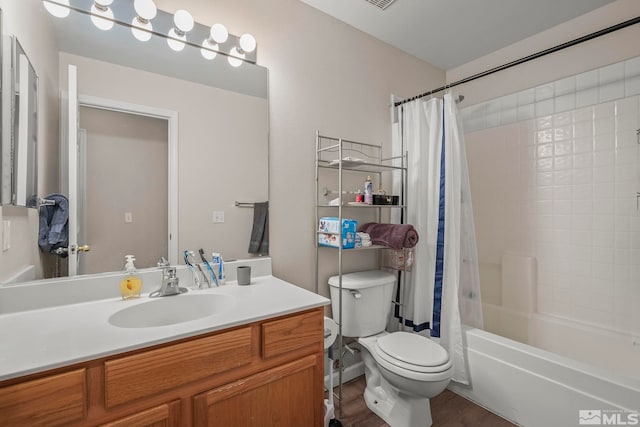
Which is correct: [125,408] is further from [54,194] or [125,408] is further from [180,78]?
[180,78]

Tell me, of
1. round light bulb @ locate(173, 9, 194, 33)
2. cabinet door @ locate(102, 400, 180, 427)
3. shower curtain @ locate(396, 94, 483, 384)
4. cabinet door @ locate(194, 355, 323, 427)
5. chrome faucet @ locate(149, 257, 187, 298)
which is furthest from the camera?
shower curtain @ locate(396, 94, 483, 384)

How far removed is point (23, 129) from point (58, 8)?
554 millimetres

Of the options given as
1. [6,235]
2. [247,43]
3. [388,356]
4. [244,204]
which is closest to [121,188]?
[6,235]

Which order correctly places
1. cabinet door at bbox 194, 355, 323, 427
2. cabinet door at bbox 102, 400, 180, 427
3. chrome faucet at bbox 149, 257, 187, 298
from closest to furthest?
1. cabinet door at bbox 102, 400, 180, 427
2. cabinet door at bbox 194, 355, 323, 427
3. chrome faucet at bbox 149, 257, 187, 298

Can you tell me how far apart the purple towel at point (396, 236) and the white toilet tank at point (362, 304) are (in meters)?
0.24

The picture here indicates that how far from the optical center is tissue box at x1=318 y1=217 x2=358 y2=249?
1729 millimetres

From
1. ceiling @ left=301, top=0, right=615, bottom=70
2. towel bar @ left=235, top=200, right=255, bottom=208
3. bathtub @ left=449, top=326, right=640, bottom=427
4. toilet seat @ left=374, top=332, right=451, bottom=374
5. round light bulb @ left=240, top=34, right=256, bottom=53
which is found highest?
ceiling @ left=301, top=0, right=615, bottom=70

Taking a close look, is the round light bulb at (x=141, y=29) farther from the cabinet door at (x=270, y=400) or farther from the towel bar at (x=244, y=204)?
the cabinet door at (x=270, y=400)

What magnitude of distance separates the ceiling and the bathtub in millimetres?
2035

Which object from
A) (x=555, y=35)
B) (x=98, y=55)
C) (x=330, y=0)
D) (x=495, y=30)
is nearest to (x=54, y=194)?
(x=98, y=55)

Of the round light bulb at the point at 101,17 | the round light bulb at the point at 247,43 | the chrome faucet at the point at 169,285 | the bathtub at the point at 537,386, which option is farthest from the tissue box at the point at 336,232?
the round light bulb at the point at 101,17

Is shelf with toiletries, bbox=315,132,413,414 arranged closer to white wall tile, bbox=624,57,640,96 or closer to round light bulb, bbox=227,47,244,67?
round light bulb, bbox=227,47,244,67

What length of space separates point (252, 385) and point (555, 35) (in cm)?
285

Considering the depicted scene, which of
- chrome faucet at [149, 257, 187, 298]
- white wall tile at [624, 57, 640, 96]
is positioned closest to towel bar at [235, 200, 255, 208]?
chrome faucet at [149, 257, 187, 298]
